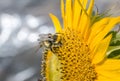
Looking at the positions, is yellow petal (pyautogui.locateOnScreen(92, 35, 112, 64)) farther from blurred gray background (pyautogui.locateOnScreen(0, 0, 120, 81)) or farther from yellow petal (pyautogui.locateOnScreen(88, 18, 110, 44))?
blurred gray background (pyautogui.locateOnScreen(0, 0, 120, 81))

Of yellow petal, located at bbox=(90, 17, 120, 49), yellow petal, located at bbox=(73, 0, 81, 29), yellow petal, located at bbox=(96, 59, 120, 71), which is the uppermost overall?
yellow petal, located at bbox=(73, 0, 81, 29)

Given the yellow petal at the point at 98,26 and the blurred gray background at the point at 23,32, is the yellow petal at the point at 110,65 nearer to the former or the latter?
the yellow petal at the point at 98,26

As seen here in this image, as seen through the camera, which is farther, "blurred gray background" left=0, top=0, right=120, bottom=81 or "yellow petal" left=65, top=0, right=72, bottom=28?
"blurred gray background" left=0, top=0, right=120, bottom=81

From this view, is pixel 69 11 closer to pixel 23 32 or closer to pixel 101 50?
pixel 101 50

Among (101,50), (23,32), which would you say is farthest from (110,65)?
(23,32)

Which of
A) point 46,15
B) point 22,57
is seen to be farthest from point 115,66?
point 46,15

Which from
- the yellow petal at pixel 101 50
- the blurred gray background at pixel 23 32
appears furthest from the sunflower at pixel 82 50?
the blurred gray background at pixel 23 32

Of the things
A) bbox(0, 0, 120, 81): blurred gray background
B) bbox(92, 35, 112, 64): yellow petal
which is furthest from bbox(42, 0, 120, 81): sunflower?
bbox(0, 0, 120, 81): blurred gray background
